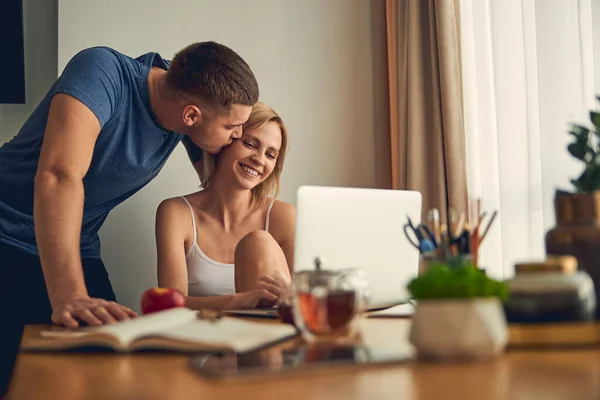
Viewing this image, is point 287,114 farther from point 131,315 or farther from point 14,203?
point 131,315

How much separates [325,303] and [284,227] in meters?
1.41

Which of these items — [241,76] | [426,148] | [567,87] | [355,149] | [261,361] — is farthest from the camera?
[355,149]

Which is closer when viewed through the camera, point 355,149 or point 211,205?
point 211,205

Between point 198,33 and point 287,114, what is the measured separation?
1.53ft

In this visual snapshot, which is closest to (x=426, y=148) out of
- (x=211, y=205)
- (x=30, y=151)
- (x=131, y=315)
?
(x=211, y=205)

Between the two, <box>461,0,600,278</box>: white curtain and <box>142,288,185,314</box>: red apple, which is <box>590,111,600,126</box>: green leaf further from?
<box>461,0,600,278</box>: white curtain

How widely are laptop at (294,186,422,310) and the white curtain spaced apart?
0.69m

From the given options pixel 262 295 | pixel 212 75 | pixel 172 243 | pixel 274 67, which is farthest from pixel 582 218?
pixel 274 67

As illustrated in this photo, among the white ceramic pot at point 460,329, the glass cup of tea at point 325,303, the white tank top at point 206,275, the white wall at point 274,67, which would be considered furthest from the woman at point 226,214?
the white ceramic pot at point 460,329

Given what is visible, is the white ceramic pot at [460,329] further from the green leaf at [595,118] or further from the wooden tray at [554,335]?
the green leaf at [595,118]

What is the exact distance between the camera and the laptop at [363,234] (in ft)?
5.08

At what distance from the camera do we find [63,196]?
155 centimetres

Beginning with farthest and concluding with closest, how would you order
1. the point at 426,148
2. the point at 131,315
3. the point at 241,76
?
the point at 426,148 < the point at 241,76 < the point at 131,315

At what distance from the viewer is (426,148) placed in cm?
264
